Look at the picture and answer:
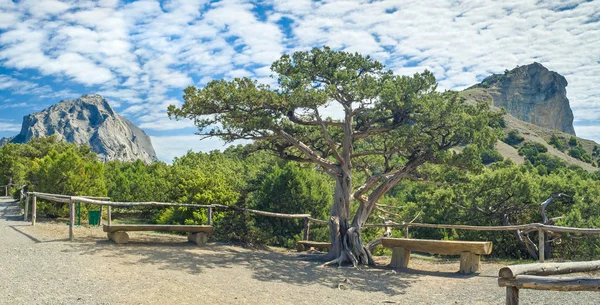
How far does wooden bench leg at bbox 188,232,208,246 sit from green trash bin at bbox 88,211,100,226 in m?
3.51

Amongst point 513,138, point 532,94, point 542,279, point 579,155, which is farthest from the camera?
point 532,94

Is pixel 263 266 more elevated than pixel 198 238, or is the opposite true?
pixel 198 238

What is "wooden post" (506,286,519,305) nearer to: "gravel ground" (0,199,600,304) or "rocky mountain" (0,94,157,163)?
"gravel ground" (0,199,600,304)

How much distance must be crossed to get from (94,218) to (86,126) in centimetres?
18613

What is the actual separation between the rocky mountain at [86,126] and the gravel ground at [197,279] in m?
168

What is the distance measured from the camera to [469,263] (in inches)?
392

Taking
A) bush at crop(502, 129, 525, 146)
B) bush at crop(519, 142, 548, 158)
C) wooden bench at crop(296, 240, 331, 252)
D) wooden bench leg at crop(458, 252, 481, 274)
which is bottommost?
wooden bench at crop(296, 240, 331, 252)

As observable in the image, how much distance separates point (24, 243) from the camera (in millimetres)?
9711

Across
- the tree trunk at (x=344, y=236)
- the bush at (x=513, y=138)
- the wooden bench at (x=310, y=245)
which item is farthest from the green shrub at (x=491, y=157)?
the tree trunk at (x=344, y=236)

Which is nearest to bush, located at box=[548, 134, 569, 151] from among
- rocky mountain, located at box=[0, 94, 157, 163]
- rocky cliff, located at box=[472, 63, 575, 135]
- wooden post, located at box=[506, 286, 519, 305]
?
rocky cliff, located at box=[472, 63, 575, 135]

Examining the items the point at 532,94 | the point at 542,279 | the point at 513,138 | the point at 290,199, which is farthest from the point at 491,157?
the point at 532,94

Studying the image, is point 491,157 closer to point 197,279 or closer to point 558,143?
point 558,143

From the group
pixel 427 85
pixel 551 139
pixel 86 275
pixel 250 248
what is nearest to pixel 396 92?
pixel 427 85

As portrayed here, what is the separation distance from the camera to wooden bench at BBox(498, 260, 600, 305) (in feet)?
12.3
